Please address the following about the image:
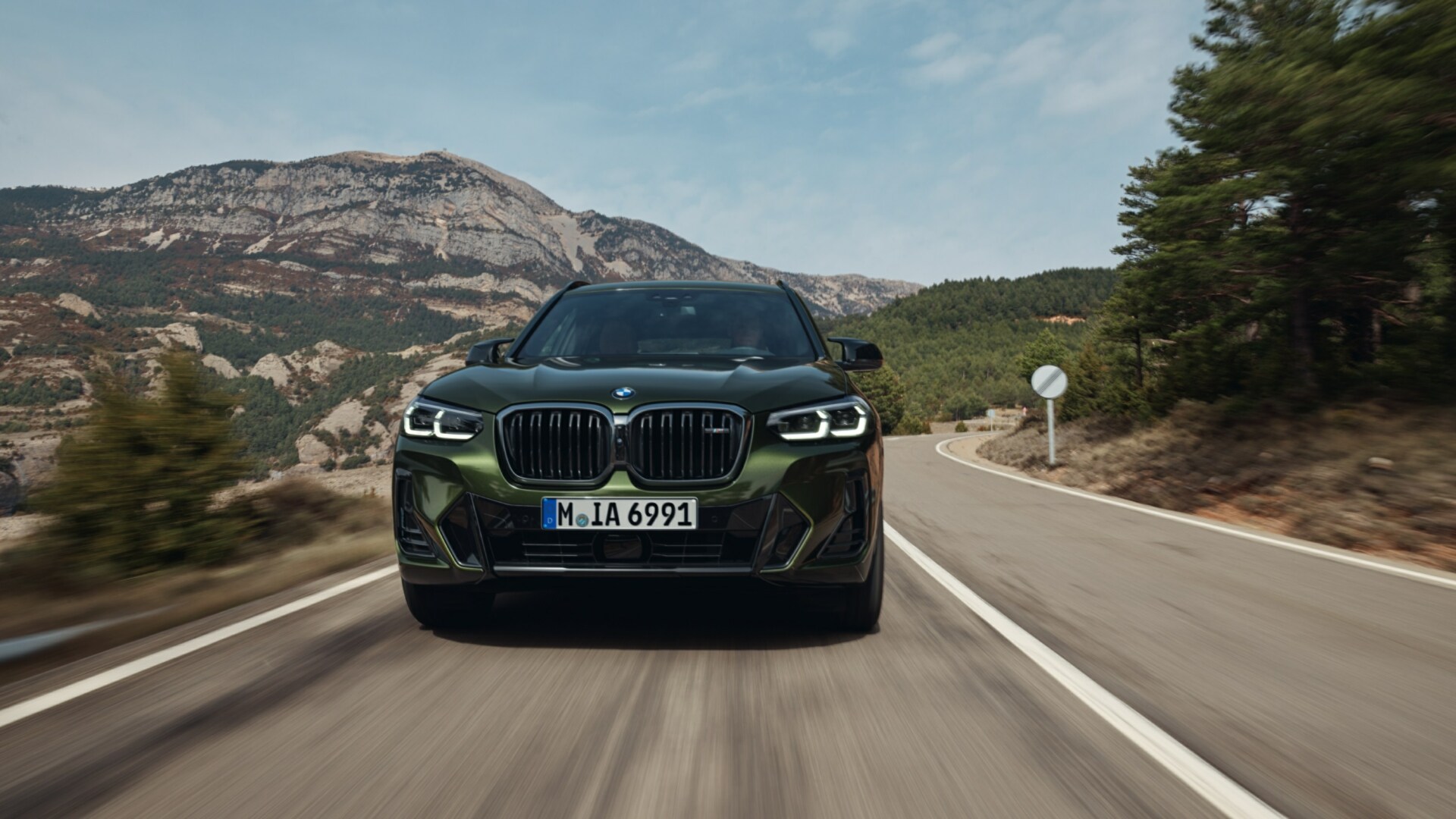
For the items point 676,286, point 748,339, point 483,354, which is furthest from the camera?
point 676,286

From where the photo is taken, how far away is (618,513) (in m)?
3.63

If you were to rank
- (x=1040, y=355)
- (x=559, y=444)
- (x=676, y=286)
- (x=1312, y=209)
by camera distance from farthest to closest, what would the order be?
(x=1040, y=355)
(x=1312, y=209)
(x=676, y=286)
(x=559, y=444)

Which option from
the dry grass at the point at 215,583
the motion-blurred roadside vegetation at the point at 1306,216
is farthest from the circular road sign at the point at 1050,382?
the dry grass at the point at 215,583

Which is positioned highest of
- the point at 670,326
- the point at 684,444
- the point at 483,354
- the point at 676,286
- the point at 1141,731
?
the point at 676,286

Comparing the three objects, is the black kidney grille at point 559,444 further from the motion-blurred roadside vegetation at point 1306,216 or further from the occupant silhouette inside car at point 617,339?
the motion-blurred roadside vegetation at point 1306,216

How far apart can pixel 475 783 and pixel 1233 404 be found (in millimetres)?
14088

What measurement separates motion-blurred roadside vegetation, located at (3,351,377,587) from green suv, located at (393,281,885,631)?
9.29 ft

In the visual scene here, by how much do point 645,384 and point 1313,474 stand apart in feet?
31.7

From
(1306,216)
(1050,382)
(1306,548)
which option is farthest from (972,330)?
(1306,548)

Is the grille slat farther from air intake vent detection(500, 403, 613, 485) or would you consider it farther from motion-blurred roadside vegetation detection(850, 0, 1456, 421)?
motion-blurred roadside vegetation detection(850, 0, 1456, 421)

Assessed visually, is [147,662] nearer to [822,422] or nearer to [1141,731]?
[822,422]

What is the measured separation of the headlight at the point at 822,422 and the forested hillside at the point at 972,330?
130 meters

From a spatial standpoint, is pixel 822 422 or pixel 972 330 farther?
pixel 972 330

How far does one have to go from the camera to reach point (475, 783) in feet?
8.12
